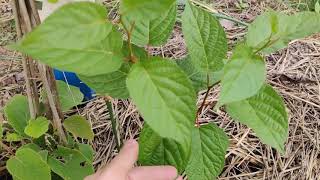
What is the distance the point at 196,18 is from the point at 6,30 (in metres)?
1.36

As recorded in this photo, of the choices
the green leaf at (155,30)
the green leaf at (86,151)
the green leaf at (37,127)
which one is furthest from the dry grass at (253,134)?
the green leaf at (155,30)

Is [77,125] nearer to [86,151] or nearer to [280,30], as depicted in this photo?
[86,151]

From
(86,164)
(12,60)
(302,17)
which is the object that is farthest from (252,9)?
(302,17)

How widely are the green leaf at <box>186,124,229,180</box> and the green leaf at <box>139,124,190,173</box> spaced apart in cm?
4

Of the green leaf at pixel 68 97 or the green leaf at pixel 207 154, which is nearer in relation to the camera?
the green leaf at pixel 207 154

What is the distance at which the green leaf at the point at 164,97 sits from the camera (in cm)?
51

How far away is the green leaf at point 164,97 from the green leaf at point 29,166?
0.41m

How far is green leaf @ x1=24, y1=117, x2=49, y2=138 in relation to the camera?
0.94 m

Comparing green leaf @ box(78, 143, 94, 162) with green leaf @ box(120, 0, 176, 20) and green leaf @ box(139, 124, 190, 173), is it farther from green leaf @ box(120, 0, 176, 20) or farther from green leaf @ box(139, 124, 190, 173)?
green leaf @ box(120, 0, 176, 20)

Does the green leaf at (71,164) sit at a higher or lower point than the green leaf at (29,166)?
lower

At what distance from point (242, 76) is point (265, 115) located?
104mm

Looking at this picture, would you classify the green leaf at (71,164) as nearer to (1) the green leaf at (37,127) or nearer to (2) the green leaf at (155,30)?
(1) the green leaf at (37,127)

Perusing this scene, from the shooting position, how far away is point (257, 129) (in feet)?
2.02

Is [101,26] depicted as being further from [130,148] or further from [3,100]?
[3,100]
